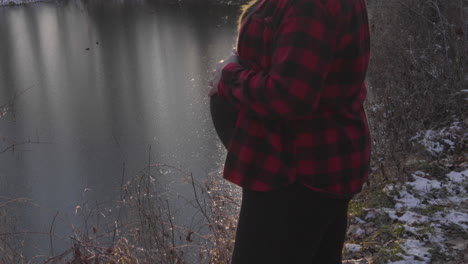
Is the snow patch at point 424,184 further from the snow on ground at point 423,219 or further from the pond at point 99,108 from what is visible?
the pond at point 99,108

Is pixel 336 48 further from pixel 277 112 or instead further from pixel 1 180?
pixel 1 180

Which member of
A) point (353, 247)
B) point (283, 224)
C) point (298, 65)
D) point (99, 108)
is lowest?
point (99, 108)

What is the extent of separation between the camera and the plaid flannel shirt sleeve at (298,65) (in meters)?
0.89

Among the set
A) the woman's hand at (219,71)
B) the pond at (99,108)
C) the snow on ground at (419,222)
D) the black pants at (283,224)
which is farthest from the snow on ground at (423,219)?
the pond at (99,108)

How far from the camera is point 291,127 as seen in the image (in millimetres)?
983

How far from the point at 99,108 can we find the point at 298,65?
26.3 feet

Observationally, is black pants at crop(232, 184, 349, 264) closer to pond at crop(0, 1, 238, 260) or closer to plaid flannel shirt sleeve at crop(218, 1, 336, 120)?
plaid flannel shirt sleeve at crop(218, 1, 336, 120)

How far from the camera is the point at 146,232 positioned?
3027mm

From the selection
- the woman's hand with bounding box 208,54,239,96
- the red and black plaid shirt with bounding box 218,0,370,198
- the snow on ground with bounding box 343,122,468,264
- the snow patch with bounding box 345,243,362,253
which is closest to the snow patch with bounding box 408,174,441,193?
the snow on ground with bounding box 343,122,468,264

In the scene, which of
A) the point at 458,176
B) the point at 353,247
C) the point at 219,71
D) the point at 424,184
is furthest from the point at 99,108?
the point at 219,71

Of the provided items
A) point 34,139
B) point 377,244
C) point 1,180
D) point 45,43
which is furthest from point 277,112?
point 45,43

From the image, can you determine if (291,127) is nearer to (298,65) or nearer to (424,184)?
(298,65)

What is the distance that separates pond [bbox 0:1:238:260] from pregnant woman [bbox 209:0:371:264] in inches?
102

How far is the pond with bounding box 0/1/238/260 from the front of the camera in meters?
5.86
